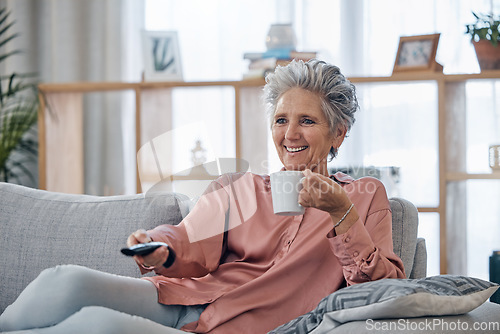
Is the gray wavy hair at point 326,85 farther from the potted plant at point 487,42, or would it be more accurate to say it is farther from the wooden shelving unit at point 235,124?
the potted plant at point 487,42

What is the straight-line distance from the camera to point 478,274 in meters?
3.49

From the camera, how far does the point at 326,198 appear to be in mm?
1483

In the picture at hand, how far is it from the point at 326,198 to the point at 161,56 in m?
2.19

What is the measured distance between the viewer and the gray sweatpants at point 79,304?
132cm

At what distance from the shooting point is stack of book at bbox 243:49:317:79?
130 inches

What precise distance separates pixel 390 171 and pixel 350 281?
175 centimetres

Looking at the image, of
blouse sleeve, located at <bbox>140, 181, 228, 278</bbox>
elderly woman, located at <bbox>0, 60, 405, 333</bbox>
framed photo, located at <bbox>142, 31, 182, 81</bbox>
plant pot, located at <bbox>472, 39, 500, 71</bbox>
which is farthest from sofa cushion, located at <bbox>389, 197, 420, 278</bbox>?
framed photo, located at <bbox>142, 31, 182, 81</bbox>

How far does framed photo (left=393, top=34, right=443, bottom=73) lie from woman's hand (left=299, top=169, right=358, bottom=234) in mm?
1904

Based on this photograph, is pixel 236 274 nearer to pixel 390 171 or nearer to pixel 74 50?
pixel 390 171

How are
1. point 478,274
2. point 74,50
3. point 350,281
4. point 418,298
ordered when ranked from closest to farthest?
point 418,298 < point 350,281 < point 478,274 < point 74,50

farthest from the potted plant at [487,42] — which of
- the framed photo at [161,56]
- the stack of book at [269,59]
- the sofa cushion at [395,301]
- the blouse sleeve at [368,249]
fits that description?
the sofa cushion at [395,301]

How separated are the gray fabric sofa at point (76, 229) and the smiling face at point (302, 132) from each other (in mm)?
304

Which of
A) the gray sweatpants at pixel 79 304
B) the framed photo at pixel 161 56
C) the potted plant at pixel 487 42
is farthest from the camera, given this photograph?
the framed photo at pixel 161 56

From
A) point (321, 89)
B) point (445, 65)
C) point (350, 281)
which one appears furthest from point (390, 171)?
point (350, 281)
